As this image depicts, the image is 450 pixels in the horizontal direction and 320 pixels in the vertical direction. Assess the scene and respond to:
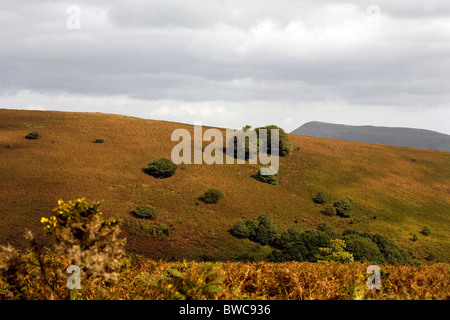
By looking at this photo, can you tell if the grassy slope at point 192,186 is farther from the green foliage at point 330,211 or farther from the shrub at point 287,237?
the shrub at point 287,237

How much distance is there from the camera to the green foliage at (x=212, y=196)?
1501 inches

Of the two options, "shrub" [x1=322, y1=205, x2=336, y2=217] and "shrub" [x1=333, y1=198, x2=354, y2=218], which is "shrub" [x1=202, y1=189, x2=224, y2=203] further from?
"shrub" [x1=333, y1=198, x2=354, y2=218]

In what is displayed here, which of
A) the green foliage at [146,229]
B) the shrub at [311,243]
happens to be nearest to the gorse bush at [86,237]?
the shrub at [311,243]

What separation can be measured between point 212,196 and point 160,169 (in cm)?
821

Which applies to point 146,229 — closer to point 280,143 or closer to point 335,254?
point 335,254

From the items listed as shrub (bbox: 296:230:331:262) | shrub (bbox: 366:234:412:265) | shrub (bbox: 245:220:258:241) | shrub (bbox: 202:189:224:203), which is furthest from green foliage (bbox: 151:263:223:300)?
shrub (bbox: 202:189:224:203)

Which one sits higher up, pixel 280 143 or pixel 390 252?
pixel 280 143

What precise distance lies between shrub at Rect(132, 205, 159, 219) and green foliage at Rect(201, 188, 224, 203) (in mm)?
7095

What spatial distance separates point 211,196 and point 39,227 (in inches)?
664

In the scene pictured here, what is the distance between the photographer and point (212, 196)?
3841 cm

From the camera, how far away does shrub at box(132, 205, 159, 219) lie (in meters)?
31.7

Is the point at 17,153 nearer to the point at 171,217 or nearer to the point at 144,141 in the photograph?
the point at 144,141

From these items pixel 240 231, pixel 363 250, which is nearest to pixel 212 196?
pixel 240 231
